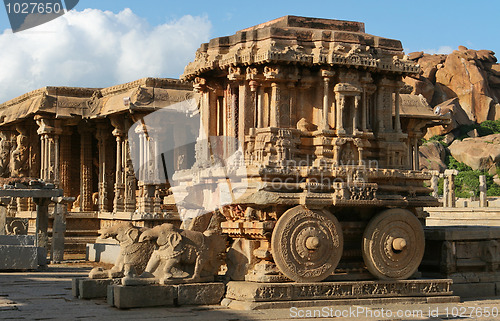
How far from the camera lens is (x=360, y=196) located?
1184 centimetres

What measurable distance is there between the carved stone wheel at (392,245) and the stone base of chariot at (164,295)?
8.13ft

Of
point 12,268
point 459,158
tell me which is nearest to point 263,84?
point 12,268

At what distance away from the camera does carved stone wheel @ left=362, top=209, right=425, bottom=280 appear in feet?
39.3

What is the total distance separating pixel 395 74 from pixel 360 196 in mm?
2976

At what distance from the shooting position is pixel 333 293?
37.9ft

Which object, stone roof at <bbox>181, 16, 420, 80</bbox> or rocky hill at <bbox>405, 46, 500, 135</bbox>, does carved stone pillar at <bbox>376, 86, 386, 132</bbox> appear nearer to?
stone roof at <bbox>181, 16, 420, 80</bbox>

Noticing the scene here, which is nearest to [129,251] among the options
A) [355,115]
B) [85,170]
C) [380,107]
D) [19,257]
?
[355,115]

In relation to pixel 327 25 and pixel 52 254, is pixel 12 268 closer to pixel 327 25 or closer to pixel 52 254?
pixel 52 254

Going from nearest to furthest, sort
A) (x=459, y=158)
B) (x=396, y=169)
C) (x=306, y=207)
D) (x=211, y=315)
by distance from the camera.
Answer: (x=211, y=315) < (x=306, y=207) < (x=396, y=169) < (x=459, y=158)

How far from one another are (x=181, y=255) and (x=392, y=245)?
11.3ft

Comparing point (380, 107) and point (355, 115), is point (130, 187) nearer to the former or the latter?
point (380, 107)

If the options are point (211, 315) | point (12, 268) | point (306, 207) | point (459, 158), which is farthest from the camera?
point (459, 158)

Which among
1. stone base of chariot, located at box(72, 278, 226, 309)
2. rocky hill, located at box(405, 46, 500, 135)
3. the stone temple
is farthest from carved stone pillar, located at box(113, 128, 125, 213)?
rocky hill, located at box(405, 46, 500, 135)

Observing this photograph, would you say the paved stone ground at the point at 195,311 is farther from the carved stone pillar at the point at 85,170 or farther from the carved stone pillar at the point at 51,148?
the carved stone pillar at the point at 85,170
